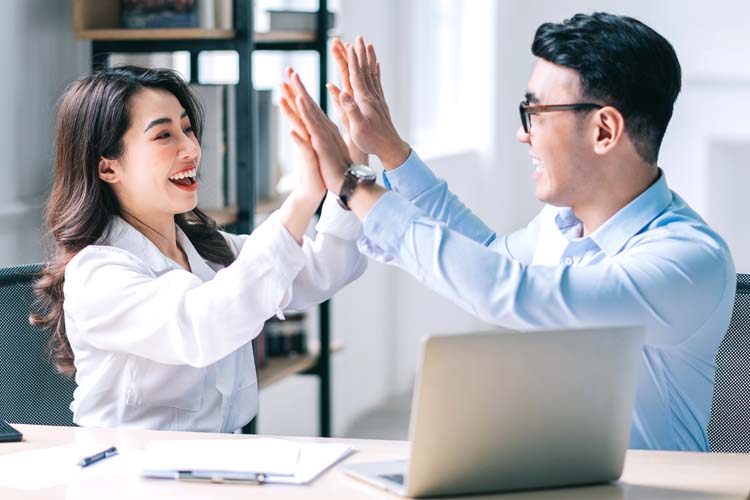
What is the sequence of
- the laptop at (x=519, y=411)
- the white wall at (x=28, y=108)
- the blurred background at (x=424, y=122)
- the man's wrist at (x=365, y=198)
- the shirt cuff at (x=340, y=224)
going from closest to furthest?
the laptop at (x=519, y=411) → the man's wrist at (x=365, y=198) → the shirt cuff at (x=340, y=224) → the white wall at (x=28, y=108) → the blurred background at (x=424, y=122)

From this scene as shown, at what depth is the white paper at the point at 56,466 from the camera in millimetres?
1416

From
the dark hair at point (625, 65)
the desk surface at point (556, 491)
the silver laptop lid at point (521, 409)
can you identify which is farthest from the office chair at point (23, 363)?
the dark hair at point (625, 65)

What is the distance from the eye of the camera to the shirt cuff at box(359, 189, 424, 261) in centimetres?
157

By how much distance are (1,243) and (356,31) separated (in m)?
2.05

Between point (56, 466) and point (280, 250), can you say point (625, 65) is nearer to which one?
point (280, 250)

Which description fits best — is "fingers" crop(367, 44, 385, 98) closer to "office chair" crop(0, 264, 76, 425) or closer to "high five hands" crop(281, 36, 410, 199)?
"high five hands" crop(281, 36, 410, 199)

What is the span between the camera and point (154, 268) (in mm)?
1865

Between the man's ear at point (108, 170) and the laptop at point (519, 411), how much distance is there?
780 mm

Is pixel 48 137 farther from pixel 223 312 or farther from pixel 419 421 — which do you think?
pixel 419 421

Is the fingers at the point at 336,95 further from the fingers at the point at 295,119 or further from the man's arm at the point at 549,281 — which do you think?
the man's arm at the point at 549,281

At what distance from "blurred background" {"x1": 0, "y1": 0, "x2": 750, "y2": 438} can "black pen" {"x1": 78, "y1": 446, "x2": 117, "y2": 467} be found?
123 cm

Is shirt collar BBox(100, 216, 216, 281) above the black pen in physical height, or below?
above

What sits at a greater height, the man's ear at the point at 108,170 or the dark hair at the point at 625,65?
the dark hair at the point at 625,65

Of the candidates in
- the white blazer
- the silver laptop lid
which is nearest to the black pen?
the white blazer
